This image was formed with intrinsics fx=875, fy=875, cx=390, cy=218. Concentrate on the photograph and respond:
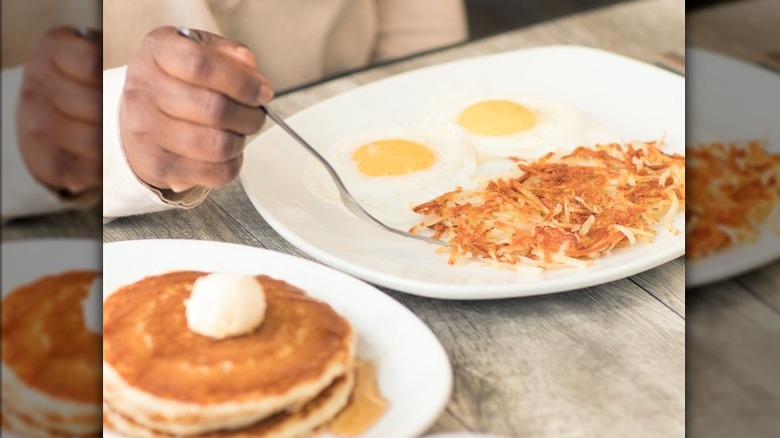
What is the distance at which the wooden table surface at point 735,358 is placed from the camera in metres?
0.58

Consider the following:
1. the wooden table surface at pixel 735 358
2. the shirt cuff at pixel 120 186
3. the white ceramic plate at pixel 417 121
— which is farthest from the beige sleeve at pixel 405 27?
the wooden table surface at pixel 735 358

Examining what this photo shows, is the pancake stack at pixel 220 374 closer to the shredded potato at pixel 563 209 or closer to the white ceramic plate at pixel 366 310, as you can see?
the white ceramic plate at pixel 366 310

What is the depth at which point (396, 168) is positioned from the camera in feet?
3.14

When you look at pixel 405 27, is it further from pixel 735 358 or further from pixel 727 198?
pixel 735 358

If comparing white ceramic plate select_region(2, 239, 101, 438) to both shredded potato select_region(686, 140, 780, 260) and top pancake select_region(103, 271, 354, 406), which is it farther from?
shredded potato select_region(686, 140, 780, 260)

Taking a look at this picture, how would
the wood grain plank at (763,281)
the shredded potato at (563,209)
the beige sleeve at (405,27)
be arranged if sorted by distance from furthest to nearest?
the beige sleeve at (405,27) → the shredded potato at (563,209) → the wood grain plank at (763,281)

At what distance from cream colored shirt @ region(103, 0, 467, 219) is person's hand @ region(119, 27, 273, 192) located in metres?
0.03

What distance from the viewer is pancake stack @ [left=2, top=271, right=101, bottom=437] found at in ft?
1.34

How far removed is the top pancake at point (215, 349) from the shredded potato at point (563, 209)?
199 millimetres

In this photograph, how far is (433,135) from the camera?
101 cm

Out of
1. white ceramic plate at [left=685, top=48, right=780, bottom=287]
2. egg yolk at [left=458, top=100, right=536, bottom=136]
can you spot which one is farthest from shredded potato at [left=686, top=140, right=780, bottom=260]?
egg yolk at [left=458, top=100, right=536, bottom=136]

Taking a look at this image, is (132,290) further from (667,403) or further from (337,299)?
(667,403)

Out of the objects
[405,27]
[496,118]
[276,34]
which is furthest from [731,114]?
[405,27]

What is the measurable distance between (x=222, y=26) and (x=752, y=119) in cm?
90
